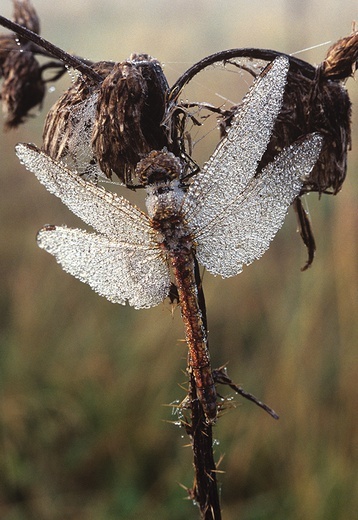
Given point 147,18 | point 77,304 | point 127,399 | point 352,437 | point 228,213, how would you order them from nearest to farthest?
point 228,213, point 352,437, point 127,399, point 77,304, point 147,18

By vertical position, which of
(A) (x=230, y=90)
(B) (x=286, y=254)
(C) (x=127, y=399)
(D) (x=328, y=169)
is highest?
(D) (x=328, y=169)

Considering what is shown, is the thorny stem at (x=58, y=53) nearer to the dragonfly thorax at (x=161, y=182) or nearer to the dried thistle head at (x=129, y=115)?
the dried thistle head at (x=129, y=115)

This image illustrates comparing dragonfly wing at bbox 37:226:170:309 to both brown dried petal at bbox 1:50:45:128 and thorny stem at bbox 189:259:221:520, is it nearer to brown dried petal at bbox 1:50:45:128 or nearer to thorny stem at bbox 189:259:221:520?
thorny stem at bbox 189:259:221:520

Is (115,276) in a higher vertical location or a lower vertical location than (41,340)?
higher

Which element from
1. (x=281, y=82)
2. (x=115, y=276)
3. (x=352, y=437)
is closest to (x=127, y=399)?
(x=352, y=437)

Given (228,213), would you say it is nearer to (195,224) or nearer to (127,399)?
(195,224)

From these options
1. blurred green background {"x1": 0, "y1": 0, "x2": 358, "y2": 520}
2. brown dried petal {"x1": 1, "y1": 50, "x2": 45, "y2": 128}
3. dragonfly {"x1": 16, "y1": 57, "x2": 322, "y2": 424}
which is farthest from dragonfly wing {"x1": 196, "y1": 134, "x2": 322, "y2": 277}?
blurred green background {"x1": 0, "y1": 0, "x2": 358, "y2": 520}

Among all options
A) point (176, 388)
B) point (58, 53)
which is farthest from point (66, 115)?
point (176, 388)
